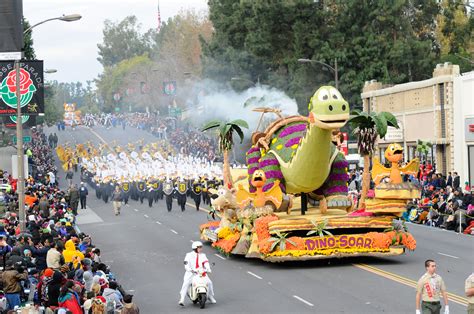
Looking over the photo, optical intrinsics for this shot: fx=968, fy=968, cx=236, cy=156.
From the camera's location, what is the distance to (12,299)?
1831cm

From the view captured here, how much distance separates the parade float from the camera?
2506 cm

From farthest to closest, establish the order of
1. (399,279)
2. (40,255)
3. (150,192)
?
(150,192)
(399,279)
(40,255)

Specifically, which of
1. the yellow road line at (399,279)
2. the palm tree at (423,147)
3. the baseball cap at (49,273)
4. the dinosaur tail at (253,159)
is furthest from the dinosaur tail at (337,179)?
the palm tree at (423,147)

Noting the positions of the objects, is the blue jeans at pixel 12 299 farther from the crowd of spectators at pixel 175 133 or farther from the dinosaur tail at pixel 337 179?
the crowd of spectators at pixel 175 133

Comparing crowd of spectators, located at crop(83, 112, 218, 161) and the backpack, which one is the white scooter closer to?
the backpack

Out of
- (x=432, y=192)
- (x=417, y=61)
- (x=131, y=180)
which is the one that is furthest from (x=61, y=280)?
(x=417, y=61)

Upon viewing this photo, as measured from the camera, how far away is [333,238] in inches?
987

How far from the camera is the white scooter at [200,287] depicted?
2077 centimetres

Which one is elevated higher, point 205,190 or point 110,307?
point 205,190

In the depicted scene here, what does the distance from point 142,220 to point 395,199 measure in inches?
→ 743

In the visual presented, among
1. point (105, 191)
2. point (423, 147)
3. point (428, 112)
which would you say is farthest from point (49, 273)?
point (105, 191)

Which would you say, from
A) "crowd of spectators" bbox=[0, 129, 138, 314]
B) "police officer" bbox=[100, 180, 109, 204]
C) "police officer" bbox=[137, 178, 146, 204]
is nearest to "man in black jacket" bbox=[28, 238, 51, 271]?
"crowd of spectators" bbox=[0, 129, 138, 314]

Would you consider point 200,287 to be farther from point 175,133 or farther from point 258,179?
point 175,133

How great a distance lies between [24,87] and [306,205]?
8.67 m
